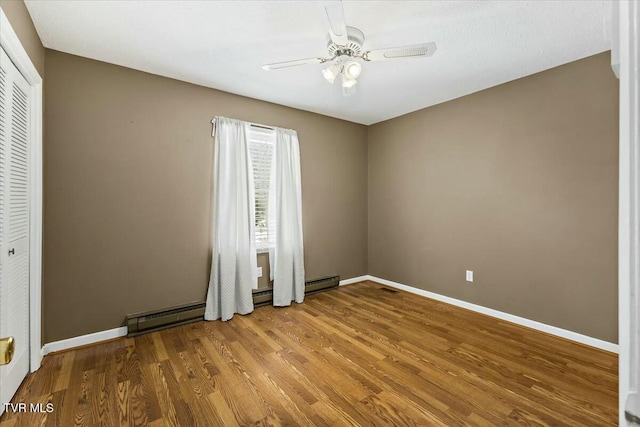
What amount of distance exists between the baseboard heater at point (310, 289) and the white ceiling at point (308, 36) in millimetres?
2279

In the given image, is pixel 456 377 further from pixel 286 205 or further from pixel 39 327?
pixel 39 327

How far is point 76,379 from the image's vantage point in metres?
2.05

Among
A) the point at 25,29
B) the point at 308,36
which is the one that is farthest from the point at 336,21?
the point at 25,29

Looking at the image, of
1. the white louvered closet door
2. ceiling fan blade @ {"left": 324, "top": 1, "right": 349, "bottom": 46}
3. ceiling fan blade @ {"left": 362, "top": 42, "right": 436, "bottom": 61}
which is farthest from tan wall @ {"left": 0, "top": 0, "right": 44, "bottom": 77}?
ceiling fan blade @ {"left": 362, "top": 42, "right": 436, "bottom": 61}

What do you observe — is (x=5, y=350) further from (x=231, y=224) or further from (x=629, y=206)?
(x=231, y=224)

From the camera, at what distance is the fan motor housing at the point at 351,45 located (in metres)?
2.04

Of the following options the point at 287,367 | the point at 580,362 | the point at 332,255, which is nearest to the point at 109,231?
the point at 287,367

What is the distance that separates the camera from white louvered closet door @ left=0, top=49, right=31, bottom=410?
5.69ft

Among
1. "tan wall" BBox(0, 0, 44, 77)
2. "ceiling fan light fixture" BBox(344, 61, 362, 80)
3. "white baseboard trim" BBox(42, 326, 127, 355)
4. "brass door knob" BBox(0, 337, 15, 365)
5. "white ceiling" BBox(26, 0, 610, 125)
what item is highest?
"white ceiling" BBox(26, 0, 610, 125)

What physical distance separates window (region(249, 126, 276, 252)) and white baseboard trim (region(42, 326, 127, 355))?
1.52 metres

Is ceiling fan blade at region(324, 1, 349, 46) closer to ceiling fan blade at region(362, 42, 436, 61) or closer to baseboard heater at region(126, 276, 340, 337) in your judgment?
ceiling fan blade at region(362, 42, 436, 61)

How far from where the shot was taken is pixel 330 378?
2.08m

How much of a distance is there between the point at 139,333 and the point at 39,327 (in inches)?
28.0

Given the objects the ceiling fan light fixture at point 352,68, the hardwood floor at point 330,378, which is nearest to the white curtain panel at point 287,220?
the hardwood floor at point 330,378
